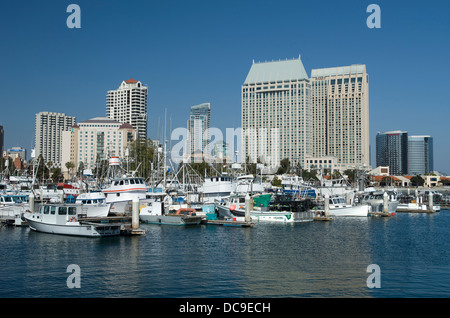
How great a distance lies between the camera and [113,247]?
45000mm

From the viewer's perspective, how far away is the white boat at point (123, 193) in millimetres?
69438

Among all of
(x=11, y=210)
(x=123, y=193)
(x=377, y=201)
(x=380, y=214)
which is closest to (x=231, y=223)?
(x=123, y=193)

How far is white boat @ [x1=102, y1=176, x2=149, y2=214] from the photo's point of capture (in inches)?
2734

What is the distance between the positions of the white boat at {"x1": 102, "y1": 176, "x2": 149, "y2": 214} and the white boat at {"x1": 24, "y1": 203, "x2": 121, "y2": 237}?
611 inches

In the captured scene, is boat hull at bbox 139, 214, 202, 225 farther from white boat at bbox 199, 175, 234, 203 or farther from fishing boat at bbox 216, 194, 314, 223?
white boat at bbox 199, 175, 234, 203

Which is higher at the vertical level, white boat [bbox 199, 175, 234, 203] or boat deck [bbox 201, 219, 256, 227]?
white boat [bbox 199, 175, 234, 203]

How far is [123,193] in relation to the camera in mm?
69562

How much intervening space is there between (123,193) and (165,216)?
28.1 feet

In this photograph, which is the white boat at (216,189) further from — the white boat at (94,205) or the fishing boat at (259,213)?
the white boat at (94,205)

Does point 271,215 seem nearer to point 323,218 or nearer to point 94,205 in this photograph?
point 323,218

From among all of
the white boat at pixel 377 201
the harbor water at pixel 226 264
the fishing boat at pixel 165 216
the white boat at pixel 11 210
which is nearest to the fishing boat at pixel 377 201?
the white boat at pixel 377 201

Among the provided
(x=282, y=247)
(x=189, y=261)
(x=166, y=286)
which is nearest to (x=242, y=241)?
(x=282, y=247)

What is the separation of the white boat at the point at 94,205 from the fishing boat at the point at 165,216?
5495 millimetres

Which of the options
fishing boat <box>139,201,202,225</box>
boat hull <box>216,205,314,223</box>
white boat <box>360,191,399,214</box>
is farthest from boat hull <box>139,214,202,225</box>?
white boat <box>360,191,399,214</box>
